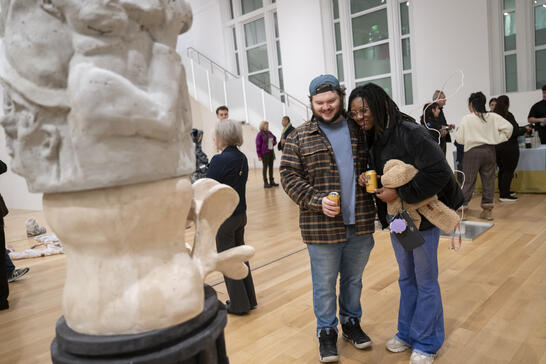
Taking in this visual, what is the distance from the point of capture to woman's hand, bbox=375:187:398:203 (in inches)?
82.5

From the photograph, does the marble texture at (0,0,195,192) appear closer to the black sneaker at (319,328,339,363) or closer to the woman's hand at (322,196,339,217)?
the woman's hand at (322,196,339,217)

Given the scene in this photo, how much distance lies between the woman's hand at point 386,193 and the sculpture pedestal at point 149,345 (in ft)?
3.70

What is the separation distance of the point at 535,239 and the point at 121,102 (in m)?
4.28

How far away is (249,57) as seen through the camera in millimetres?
13109

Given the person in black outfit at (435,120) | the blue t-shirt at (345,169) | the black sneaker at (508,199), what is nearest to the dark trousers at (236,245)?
the blue t-shirt at (345,169)

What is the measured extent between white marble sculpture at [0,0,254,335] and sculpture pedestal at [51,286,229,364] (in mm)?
32

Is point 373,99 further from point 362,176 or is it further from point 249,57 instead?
point 249,57

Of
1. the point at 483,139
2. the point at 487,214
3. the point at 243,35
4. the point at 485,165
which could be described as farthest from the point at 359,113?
the point at 243,35

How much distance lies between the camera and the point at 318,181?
2.20 metres

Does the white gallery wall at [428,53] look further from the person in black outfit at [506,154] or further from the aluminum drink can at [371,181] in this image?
the aluminum drink can at [371,181]

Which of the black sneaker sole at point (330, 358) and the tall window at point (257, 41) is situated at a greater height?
the tall window at point (257, 41)

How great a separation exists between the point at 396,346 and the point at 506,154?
4.17 metres

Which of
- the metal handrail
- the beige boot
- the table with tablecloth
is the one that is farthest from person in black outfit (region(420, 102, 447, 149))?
the metal handrail

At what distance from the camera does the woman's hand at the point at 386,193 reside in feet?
6.88
